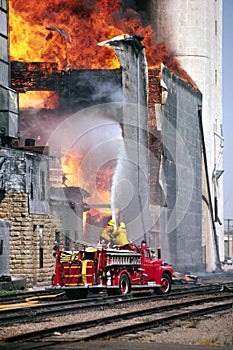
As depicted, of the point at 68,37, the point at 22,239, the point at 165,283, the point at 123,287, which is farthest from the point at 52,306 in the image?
the point at 68,37

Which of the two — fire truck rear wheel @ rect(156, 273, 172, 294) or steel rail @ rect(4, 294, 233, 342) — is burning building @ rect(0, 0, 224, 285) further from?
steel rail @ rect(4, 294, 233, 342)

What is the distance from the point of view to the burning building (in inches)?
2298

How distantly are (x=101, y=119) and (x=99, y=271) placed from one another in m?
29.4

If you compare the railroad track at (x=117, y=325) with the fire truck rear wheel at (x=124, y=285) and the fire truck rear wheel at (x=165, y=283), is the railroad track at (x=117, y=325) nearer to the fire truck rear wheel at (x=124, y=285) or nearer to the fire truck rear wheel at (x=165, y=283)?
the fire truck rear wheel at (x=124, y=285)

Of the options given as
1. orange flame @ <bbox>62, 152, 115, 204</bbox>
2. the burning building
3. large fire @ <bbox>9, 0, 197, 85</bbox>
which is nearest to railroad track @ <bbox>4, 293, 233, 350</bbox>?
the burning building

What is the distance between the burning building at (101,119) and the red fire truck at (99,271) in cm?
1639

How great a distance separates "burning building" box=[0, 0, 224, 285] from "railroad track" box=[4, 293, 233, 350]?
921 inches

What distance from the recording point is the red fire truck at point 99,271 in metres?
30.3

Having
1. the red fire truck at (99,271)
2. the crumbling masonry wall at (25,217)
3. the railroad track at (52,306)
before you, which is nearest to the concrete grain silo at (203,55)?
the crumbling masonry wall at (25,217)

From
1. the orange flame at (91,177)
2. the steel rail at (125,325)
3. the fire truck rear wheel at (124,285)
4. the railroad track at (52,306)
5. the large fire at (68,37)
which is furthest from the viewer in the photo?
the large fire at (68,37)

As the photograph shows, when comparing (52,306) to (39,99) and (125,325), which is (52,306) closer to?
(125,325)

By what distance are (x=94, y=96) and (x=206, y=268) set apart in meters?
25.3

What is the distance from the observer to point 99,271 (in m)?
30.4

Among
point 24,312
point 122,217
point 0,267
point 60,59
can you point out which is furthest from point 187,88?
point 24,312
